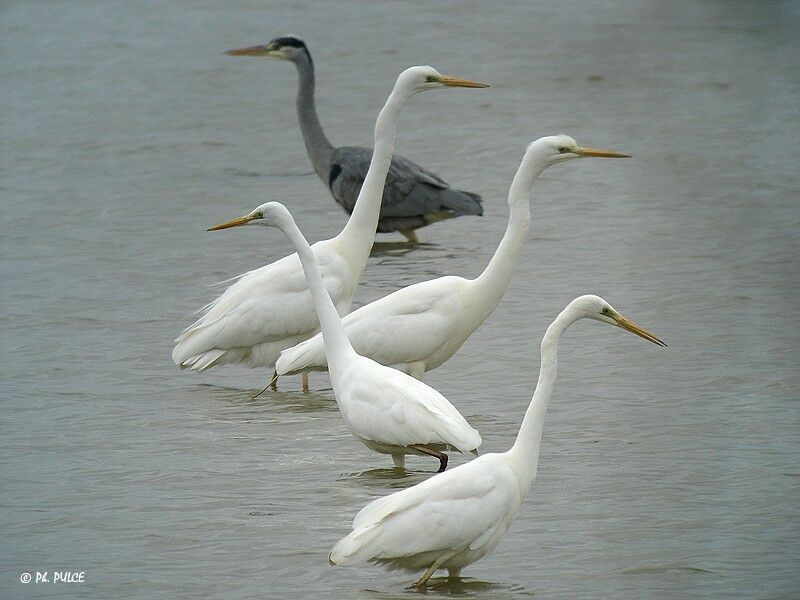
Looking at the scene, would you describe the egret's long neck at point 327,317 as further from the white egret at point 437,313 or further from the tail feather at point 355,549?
the tail feather at point 355,549

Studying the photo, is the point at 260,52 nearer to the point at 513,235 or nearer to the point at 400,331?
the point at 513,235

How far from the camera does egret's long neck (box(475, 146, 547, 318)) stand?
852 centimetres

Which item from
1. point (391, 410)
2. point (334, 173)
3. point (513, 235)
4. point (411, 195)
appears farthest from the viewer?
point (334, 173)

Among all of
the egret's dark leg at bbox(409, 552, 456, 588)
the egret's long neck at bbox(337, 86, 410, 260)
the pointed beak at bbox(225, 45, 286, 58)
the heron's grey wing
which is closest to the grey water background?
the egret's dark leg at bbox(409, 552, 456, 588)

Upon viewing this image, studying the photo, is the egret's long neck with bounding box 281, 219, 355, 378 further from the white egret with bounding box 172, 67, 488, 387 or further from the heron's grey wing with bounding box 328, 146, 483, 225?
the heron's grey wing with bounding box 328, 146, 483, 225

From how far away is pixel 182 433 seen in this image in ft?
27.0

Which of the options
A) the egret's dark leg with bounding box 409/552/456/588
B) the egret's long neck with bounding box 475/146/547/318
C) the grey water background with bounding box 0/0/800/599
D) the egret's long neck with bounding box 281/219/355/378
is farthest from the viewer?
the egret's long neck with bounding box 475/146/547/318

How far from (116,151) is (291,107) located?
2379 mm

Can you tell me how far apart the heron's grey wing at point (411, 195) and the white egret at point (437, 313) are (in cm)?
368

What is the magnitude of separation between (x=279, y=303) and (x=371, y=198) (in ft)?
2.63

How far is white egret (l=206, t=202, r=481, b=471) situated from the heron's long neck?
17.8 feet

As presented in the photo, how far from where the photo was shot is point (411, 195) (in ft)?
40.4

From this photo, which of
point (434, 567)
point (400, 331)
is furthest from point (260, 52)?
point (434, 567)

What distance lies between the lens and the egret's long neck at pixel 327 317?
7379 mm
